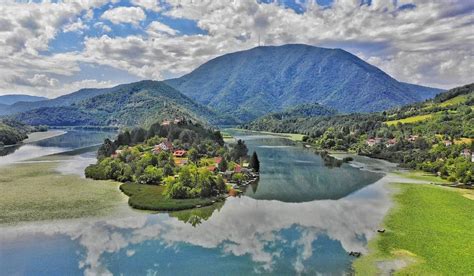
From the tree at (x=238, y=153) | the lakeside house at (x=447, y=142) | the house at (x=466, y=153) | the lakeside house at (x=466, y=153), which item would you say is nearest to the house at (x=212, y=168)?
the tree at (x=238, y=153)

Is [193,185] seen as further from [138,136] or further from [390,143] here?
[390,143]

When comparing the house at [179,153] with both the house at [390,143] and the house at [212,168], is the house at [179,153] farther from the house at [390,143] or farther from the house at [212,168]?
the house at [390,143]

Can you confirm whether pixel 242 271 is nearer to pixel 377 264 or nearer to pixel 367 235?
pixel 377 264

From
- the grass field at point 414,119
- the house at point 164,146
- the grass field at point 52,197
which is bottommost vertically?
the grass field at point 52,197

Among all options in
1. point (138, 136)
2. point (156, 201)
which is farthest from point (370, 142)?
point (156, 201)

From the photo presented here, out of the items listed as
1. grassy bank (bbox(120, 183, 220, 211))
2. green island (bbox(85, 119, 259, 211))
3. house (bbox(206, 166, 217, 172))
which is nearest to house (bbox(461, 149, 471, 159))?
green island (bbox(85, 119, 259, 211))

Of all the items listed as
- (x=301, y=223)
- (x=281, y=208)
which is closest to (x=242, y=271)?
(x=301, y=223)
